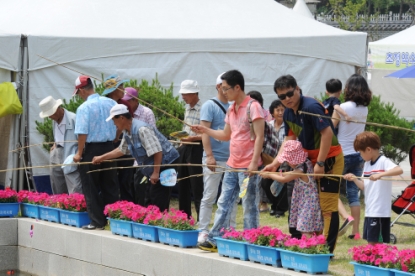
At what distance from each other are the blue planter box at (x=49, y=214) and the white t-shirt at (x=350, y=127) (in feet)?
10.3

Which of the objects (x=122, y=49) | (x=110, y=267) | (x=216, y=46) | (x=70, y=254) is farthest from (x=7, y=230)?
(x=216, y=46)

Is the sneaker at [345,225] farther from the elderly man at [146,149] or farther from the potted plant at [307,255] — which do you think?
the potted plant at [307,255]

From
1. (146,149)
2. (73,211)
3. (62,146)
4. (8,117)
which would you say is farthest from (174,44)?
(146,149)

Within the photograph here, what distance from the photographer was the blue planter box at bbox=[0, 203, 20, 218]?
9.81 metres

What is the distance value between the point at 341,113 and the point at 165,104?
3.83 m

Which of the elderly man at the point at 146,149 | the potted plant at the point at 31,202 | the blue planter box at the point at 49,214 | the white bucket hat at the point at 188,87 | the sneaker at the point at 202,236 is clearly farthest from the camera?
the potted plant at the point at 31,202

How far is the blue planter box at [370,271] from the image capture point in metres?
5.68

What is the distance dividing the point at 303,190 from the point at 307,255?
825mm

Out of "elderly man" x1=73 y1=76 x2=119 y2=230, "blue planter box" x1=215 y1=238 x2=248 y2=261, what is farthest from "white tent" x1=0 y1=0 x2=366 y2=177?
"blue planter box" x1=215 y1=238 x2=248 y2=261

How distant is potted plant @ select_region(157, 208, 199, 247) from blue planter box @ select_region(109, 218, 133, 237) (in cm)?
50

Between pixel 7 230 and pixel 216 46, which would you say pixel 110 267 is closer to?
pixel 7 230

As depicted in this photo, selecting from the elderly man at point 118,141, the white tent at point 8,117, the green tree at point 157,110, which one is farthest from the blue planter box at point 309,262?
the white tent at point 8,117

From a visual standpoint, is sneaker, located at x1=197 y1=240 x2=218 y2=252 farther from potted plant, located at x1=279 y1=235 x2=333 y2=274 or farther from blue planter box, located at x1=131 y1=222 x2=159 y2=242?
potted plant, located at x1=279 y1=235 x2=333 y2=274

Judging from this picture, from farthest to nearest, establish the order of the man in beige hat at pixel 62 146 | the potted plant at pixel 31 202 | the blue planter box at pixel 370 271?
the man in beige hat at pixel 62 146 → the potted plant at pixel 31 202 → the blue planter box at pixel 370 271
